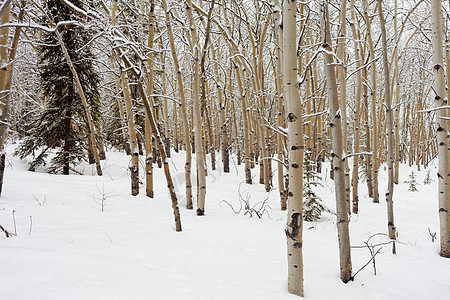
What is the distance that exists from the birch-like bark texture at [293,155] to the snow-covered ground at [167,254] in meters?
0.24

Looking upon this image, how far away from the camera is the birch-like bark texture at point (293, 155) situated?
2.11m

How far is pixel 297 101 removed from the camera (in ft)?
7.06

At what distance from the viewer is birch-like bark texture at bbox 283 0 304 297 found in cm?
Answer: 211

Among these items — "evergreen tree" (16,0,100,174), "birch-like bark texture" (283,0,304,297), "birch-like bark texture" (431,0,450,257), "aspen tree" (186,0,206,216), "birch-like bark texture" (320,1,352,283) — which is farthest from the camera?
"evergreen tree" (16,0,100,174)

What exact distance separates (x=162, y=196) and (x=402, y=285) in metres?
4.55

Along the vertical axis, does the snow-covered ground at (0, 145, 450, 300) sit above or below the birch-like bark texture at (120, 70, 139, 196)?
below

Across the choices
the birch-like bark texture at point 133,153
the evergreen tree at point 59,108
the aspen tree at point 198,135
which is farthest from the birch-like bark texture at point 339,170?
the evergreen tree at point 59,108

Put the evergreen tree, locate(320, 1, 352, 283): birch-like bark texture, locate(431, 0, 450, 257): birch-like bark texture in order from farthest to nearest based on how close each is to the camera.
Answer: the evergreen tree → locate(431, 0, 450, 257): birch-like bark texture → locate(320, 1, 352, 283): birch-like bark texture

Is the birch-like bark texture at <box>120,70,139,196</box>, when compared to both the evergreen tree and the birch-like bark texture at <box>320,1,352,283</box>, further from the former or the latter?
the birch-like bark texture at <box>320,1,352,283</box>

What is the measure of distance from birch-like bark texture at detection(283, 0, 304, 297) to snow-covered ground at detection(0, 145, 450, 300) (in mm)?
237

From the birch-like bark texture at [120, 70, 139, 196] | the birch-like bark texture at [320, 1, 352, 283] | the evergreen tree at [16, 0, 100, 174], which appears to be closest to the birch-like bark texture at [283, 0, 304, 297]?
the birch-like bark texture at [320, 1, 352, 283]

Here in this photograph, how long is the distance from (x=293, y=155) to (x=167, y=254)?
5.15 feet

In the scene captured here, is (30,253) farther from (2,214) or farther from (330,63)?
(330,63)

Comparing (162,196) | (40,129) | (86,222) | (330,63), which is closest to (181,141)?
(40,129)
